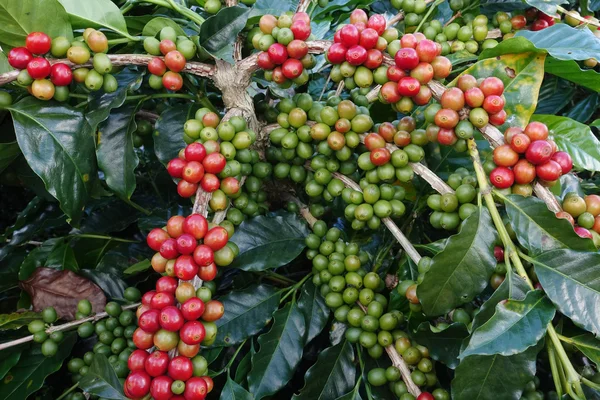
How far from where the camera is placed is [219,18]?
1.09 meters

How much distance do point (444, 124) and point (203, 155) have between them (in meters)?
0.51

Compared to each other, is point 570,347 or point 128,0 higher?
point 128,0

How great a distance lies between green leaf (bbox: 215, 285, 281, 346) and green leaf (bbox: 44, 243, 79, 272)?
0.52 meters

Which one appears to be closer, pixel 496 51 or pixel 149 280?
pixel 496 51

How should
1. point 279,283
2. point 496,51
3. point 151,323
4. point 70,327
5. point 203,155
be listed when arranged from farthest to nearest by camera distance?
1. point 279,283
2. point 70,327
3. point 496,51
4. point 203,155
5. point 151,323

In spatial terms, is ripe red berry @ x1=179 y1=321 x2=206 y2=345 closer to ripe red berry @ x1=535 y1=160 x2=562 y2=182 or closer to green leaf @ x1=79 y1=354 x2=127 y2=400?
green leaf @ x1=79 y1=354 x2=127 y2=400

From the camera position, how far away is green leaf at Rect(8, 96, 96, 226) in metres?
1.10

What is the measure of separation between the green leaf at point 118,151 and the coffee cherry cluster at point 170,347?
37 cm

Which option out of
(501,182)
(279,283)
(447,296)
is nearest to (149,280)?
(279,283)

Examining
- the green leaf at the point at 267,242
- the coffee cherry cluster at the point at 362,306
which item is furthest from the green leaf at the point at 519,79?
the green leaf at the point at 267,242

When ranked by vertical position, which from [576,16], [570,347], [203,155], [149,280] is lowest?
[149,280]

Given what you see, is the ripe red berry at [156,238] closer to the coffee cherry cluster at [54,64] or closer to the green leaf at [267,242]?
the green leaf at [267,242]

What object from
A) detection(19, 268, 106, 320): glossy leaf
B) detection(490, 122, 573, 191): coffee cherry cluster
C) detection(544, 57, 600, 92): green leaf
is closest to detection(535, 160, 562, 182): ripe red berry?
detection(490, 122, 573, 191): coffee cherry cluster

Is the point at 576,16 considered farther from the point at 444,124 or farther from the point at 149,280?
the point at 149,280
